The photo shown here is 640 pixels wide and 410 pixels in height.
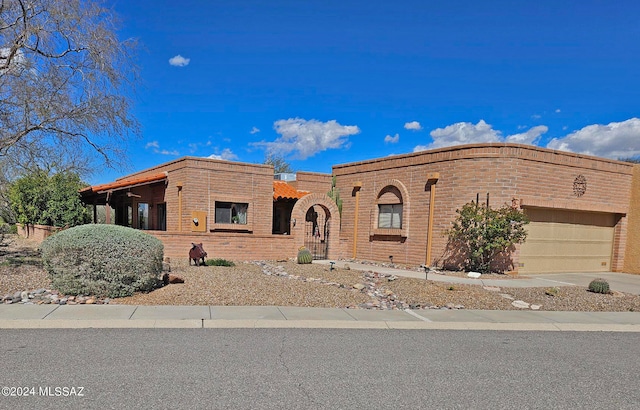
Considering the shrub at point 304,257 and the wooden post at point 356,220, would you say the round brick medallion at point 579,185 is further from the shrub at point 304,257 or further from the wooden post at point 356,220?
the shrub at point 304,257

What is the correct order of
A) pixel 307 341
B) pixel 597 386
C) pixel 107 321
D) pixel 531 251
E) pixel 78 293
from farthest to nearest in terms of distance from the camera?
pixel 531 251 < pixel 78 293 < pixel 107 321 < pixel 307 341 < pixel 597 386

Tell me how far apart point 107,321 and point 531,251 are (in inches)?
534

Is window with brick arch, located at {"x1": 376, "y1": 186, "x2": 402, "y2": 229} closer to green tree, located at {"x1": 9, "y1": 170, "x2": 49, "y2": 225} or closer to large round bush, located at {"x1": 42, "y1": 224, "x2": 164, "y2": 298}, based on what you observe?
large round bush, located at {"x1": 42, "y1": 224, "x2": 164, "y2": 298}

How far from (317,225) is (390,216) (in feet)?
15.4

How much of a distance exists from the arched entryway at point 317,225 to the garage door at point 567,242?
7228 mm

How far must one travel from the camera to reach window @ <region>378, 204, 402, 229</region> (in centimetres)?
1638

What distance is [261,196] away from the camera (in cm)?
1872

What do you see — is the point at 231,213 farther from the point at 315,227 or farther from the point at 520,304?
the point at 520,304

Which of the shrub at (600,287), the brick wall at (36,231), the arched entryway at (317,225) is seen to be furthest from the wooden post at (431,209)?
the brick wall at (36,231)

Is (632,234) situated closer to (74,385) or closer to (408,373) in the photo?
(408,373)

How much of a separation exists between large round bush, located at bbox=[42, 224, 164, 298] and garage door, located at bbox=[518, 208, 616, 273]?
12.2 meters

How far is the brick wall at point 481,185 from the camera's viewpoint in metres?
13.7

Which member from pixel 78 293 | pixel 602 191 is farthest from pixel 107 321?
pixel 602 191

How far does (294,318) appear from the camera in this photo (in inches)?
272
